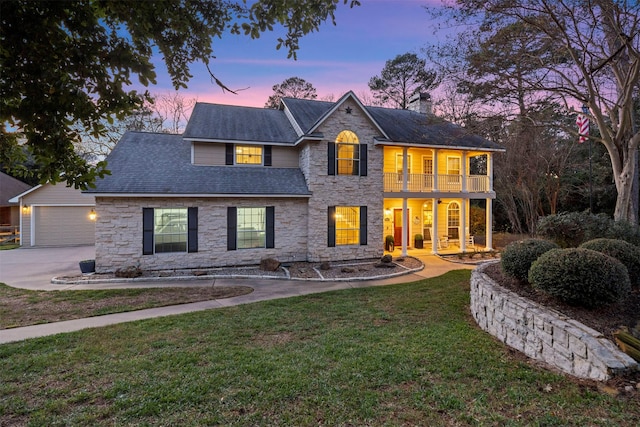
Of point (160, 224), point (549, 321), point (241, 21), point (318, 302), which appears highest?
point (241, 21)

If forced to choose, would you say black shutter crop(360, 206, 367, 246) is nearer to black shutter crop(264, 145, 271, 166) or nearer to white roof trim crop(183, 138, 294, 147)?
white roof trim crop(183, 138, 294, 147)

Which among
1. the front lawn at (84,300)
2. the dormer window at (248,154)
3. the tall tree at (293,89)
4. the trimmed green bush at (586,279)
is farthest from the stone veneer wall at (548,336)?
the tall tree at (293,89)

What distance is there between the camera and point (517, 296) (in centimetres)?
567

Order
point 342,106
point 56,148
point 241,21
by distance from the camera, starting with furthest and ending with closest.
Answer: point 342,106, point 241,21, point 56,148

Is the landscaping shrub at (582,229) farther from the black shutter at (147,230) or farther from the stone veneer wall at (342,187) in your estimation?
the black shutter at (147,230)

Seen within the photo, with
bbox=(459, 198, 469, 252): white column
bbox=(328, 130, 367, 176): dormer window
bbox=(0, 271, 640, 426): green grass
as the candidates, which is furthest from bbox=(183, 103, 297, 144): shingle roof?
bbox=(459, 198, 469, 252): white column

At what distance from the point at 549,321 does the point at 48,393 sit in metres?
6.74

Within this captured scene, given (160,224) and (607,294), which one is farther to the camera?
(160,224)

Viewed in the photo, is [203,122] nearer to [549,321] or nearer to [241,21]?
[241,21]

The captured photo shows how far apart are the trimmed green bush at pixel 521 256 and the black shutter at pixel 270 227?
8405 mm

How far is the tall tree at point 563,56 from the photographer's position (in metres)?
8.05

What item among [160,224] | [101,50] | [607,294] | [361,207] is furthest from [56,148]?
[361,207]

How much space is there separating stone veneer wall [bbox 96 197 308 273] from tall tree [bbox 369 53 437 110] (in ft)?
59.8

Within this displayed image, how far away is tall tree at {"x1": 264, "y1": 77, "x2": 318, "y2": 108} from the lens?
2911 centimetres
